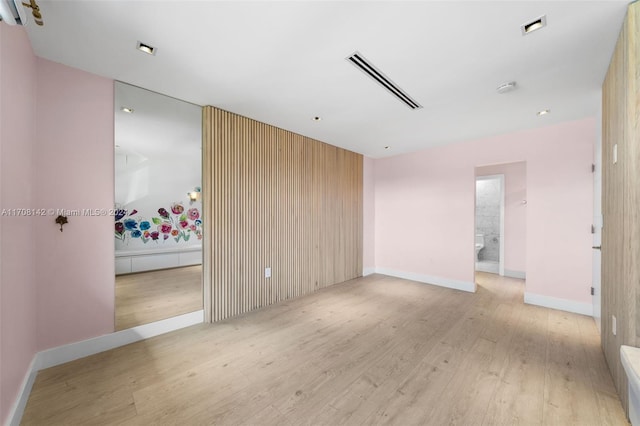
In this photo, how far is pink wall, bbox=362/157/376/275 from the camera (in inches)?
211

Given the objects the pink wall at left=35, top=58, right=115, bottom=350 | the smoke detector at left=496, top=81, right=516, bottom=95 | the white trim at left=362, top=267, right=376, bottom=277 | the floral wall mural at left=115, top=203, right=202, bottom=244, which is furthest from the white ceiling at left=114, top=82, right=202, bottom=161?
the white trim at left=362, top=267, right=376, bottom=277

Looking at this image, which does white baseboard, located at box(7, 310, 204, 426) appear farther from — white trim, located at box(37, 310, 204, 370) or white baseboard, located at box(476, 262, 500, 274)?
white baseboard, located at box(476, 262, 500, 274)

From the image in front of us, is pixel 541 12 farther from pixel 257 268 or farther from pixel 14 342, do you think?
pixel 14 342

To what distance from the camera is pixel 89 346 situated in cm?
227

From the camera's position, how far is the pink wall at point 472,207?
3.30 metres

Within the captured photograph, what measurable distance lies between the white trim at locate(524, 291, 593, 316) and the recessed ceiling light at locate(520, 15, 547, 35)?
351 cm

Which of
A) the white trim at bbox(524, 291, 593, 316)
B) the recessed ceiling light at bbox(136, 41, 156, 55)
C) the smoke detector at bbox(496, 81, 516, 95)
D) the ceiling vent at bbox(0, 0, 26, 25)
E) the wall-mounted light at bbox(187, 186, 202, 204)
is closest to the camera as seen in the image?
the ceiling vent at bbox(0, 0, 26, 25)

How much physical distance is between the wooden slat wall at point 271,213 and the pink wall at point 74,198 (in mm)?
927

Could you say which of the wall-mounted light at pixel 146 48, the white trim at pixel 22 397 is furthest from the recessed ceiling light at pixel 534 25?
the white trim at pixel 22 397

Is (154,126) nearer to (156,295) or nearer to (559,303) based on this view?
(156,295)

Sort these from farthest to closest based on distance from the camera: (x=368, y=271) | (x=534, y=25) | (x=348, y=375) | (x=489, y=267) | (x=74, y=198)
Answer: (x=489, y=267) < (x=368, y=271) < (x=74, y=198) < (x=348, y=375) < (x=534, y=25)

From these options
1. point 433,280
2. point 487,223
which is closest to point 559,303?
point 433,280

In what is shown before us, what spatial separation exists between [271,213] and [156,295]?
168 cm

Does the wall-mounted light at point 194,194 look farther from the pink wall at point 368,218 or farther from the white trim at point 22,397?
the pink wall at point 368,218
